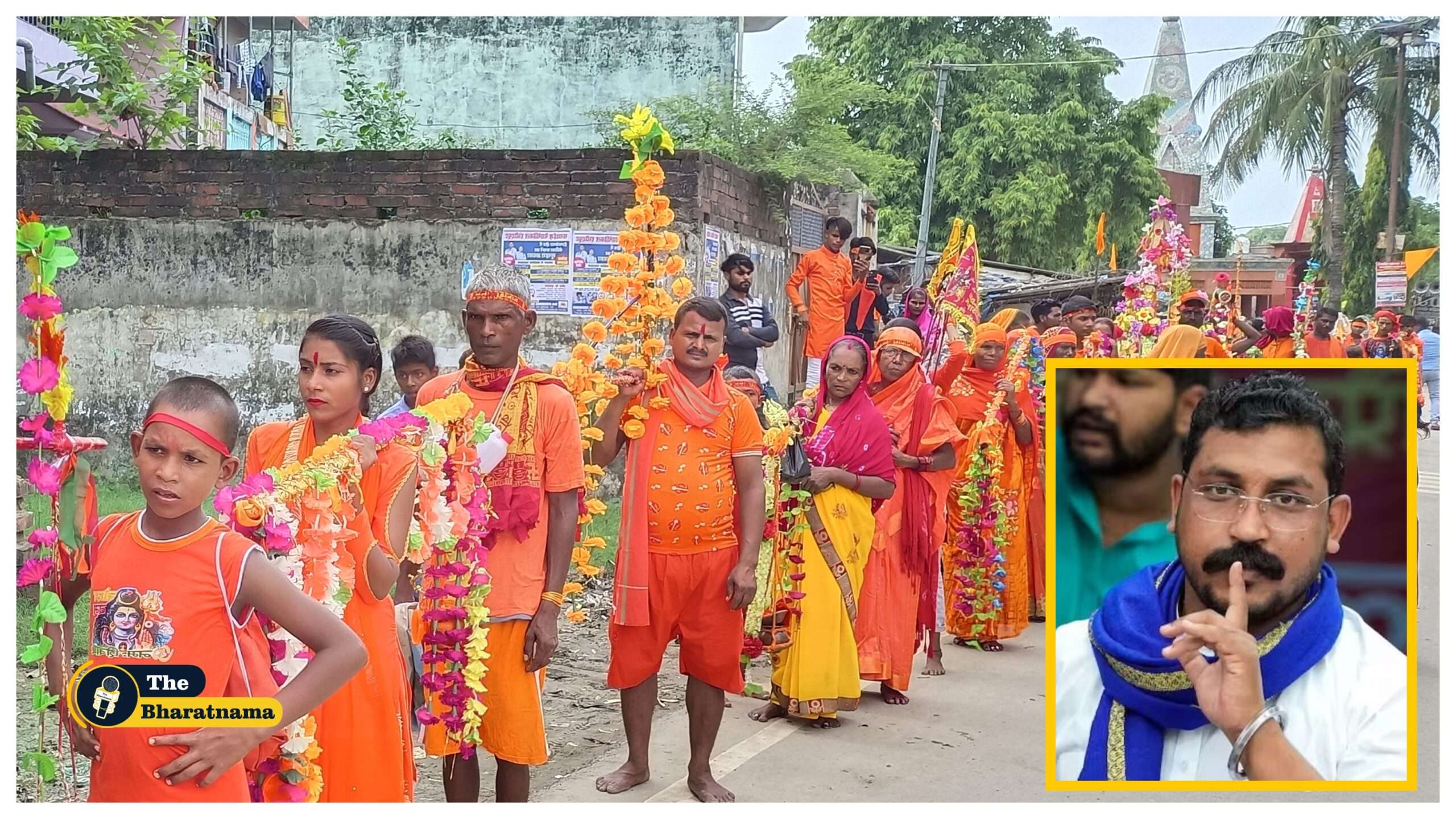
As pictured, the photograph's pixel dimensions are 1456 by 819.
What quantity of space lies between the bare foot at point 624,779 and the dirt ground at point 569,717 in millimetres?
271

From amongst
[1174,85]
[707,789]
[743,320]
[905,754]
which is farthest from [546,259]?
[1174,85]

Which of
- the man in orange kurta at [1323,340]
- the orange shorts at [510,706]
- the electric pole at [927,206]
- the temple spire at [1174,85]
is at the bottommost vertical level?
the orange shorts at [510,706]

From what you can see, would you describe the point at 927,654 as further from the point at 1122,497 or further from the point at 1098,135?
the point at 1098,135

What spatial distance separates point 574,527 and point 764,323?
5.63 metres

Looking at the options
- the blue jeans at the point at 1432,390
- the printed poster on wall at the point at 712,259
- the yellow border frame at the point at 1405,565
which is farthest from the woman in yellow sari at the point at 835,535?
the blue jeans at the point at 1432,390

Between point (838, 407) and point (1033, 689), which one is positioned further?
Answer: point (1033, 689)

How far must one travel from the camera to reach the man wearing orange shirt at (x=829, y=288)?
38.1 feet

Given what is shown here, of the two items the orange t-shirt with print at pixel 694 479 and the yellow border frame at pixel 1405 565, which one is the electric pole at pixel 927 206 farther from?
the yellow border frame at pixel 1405 565

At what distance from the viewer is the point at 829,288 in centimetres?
1167

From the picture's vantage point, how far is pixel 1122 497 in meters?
2.74

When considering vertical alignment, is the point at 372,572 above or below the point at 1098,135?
below

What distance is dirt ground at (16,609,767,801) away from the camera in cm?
492

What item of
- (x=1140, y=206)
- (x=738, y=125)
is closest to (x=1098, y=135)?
(x=1140, y=206)

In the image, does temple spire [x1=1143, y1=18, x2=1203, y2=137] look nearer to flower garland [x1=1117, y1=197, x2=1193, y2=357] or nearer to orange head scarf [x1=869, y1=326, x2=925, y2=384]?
flower garland [x1=1117, y1=197, x2=1193, y2=357]
